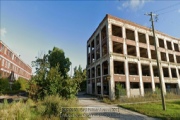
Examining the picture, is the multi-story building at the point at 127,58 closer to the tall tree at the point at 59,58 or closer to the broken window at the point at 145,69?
the broken window at the point at 145,69

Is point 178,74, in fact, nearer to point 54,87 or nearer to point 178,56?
point 178,56

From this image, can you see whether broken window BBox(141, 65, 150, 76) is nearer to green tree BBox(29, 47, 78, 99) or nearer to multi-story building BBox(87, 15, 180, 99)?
multi-story building BBox(87, 15, 180, 99)

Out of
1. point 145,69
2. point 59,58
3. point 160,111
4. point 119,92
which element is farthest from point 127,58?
point 59,58

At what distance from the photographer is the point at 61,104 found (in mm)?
8656

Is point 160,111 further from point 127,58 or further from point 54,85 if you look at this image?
point 127,58

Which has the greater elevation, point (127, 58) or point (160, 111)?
point (127, 58)

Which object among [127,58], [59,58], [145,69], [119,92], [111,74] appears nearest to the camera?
[119,92]

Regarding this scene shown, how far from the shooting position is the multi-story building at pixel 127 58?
882 inches

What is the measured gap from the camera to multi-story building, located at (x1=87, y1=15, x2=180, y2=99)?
22406mm

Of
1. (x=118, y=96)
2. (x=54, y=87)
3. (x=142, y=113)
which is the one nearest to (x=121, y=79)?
(x=118, y=96)

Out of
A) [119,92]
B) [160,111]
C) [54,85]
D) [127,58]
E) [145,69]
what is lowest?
[160,111]

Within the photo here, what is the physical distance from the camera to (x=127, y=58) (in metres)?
23.7

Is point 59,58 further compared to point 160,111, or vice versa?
point 59,58

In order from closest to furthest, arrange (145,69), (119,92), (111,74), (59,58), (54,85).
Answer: (54,85) < (119,92) < (111,74) < (145,69) < (59,58)
